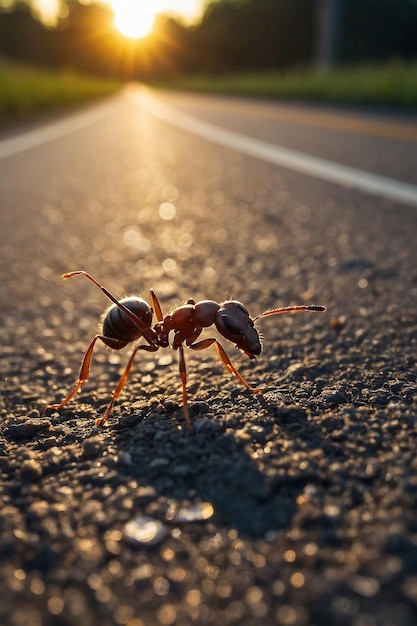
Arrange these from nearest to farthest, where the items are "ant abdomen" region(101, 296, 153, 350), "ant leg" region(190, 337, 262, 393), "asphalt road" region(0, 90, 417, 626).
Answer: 1. "asphalt road" region(0, 90, 417, 626)
2. "ant leg" region(190, 337, 262, 393)
3. "ant abdomen" region(101, 296, 153, 350)

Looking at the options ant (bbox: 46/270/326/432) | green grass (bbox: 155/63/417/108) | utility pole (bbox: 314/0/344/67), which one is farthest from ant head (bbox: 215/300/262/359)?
utility pole (bbox: 314/0/344/67)

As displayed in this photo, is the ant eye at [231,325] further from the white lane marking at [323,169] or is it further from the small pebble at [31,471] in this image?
the white lane marking at [323,169]

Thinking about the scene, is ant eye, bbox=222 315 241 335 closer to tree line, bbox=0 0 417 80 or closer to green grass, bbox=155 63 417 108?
green grass, bbox=155 63 417 108

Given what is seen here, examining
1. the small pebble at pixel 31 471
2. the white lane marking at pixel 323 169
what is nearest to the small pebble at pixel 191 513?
the small pebble at pixel 31 471

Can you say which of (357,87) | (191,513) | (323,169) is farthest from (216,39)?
(191,513)

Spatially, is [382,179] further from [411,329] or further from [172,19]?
[172,19]
